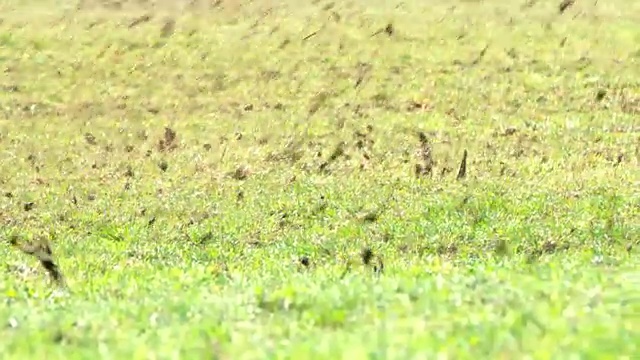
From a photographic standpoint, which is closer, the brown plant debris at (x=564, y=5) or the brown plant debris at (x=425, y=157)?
the brown plant debris at (x=425, y=157)

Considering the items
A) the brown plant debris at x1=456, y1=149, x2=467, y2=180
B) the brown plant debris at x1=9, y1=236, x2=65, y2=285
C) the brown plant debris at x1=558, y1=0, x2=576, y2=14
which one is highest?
the brown plant debris at x1=9, y1=236, x2=65, y2=285

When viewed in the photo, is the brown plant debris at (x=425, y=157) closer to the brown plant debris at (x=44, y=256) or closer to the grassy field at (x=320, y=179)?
the grassy field at (x=320, y=179)

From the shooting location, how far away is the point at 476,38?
3291cm

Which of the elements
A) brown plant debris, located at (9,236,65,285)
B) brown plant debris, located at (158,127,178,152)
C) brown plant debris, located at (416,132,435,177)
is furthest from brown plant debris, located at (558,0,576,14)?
brown plant debris, located at (9,236,65,285)

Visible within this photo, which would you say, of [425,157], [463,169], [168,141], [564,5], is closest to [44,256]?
[463,169]

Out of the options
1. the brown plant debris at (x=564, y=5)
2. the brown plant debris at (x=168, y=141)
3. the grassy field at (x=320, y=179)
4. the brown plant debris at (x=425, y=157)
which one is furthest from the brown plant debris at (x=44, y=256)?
the brown plant debris at (x=564, y=5)

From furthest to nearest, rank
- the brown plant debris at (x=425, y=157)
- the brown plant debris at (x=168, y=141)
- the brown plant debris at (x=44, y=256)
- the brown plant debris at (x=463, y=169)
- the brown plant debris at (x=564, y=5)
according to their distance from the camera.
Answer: the brown plant debris at (x=564, y=5) → the brown plant debris at (x=168, y=141) → the brown plant debris at (x=425, y=157) → the brown plant debris at (x=463, y=169) → the brown plant debris at (x=44, y=256)

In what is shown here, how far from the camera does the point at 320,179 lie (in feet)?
75.3

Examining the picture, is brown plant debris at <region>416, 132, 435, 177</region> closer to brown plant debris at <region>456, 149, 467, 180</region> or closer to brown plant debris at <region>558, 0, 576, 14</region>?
brown plant debris at <region>456, 149, 467, 180</region>

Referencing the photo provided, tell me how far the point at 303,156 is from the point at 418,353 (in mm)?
17773

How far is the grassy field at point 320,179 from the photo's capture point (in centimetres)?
871

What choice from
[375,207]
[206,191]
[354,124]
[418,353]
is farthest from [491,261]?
[354,124]

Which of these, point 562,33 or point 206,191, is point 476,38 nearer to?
point 562,33

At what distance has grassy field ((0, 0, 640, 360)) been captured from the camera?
8.71 m
